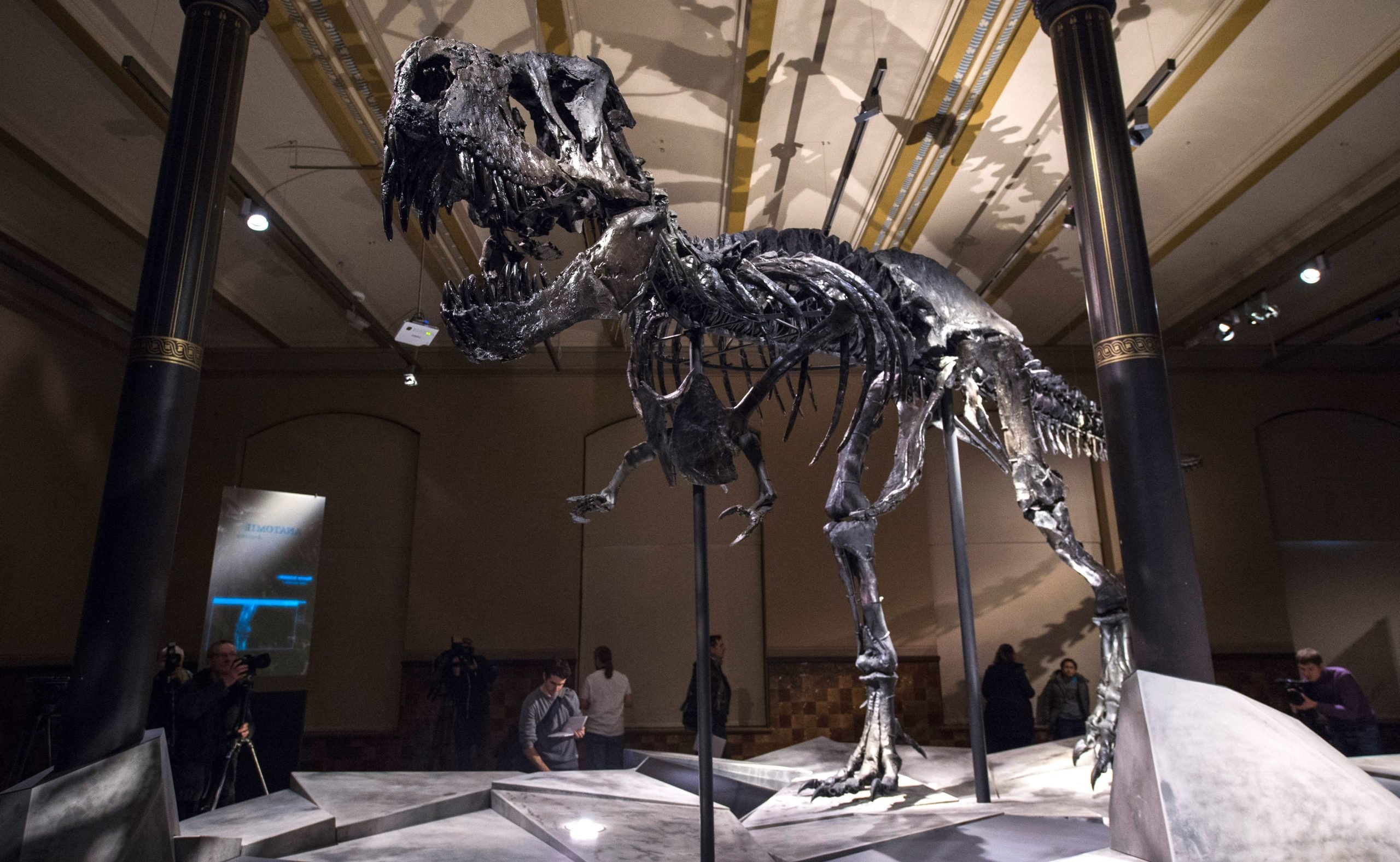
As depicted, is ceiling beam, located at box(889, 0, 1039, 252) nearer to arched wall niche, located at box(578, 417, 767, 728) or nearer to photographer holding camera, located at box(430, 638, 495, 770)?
arched wall niche, located at box(578, 417, 767, 728)

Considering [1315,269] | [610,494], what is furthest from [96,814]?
[1315,269]

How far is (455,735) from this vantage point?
8906 millimetres

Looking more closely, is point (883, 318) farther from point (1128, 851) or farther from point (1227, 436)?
point (1227, 436)

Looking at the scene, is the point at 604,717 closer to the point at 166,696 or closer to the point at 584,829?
the point at 166,696

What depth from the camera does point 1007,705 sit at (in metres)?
9.43

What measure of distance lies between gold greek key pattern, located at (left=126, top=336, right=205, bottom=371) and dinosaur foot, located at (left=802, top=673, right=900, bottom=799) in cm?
396

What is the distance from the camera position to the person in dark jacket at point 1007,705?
9266 millimetres

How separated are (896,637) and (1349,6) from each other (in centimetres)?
803

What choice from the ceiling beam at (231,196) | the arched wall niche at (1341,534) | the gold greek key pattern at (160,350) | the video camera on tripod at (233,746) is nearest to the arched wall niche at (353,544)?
the ceiling beam at (231,196)

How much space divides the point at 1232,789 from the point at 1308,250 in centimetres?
885

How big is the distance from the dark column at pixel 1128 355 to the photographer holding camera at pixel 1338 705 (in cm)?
339

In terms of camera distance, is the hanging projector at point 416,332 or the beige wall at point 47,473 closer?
the hanging projector at point 416,332

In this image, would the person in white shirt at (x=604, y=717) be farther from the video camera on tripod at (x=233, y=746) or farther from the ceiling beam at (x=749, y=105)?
the ceiling beam at (x=749, y=105)

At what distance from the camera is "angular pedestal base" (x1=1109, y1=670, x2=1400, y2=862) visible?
226cm
